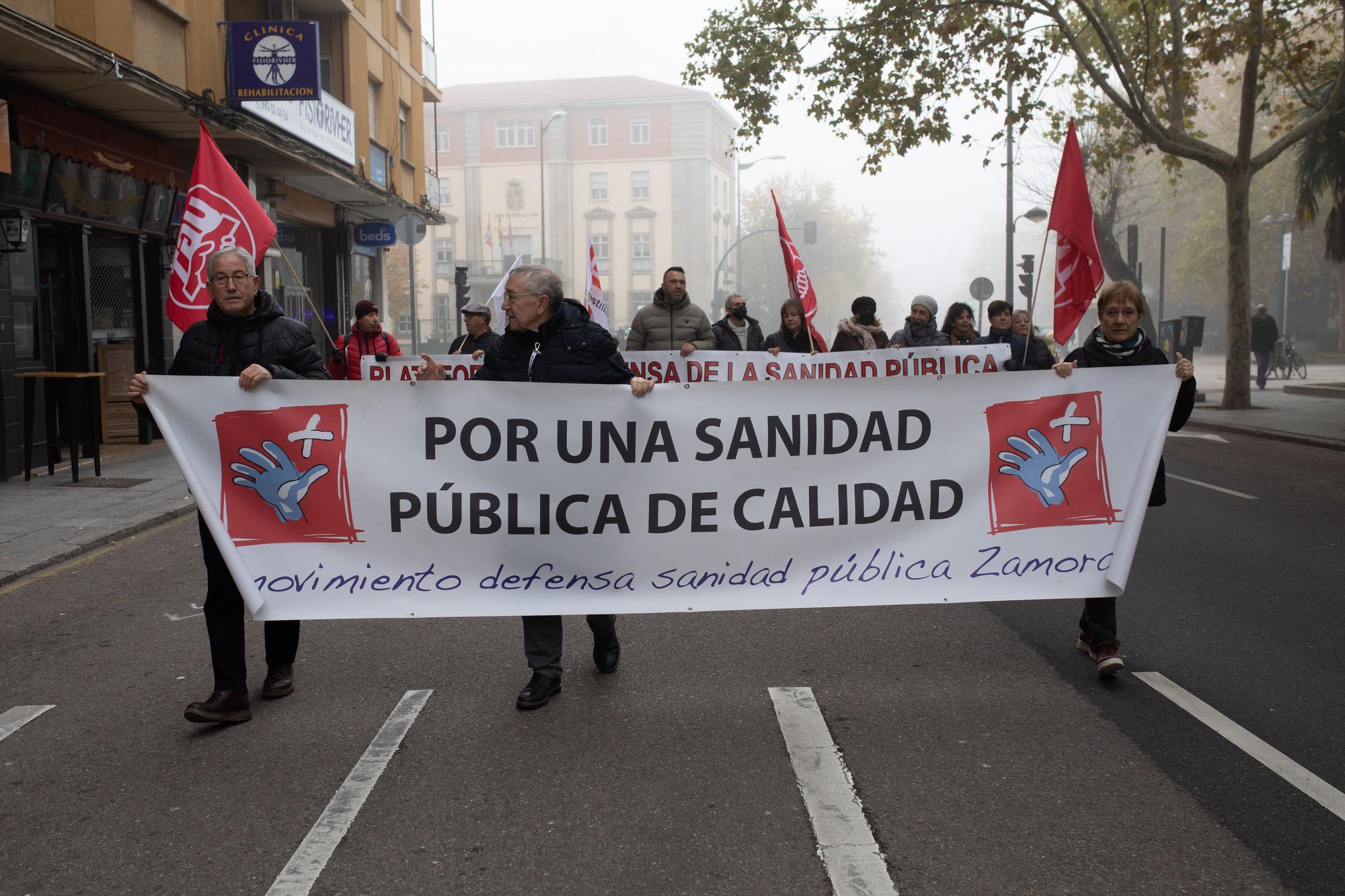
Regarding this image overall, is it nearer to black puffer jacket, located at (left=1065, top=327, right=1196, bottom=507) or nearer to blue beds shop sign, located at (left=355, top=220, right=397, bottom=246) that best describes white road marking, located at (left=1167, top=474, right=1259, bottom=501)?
black puffer jacket, located at (left=1065, top=327, right=1196, bottom=507)

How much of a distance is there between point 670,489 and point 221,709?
1.98 meters

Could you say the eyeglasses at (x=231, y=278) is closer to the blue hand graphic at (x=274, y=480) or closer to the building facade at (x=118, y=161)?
the blue hand graphic at (x=274, y=480)

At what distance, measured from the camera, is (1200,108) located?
63.5 meters

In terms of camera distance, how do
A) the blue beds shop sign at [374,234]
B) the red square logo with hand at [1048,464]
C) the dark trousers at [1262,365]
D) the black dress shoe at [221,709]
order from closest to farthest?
1. the black dress shoe at [221,709]
2. the red square logo with hand at [1048,464]
3. the blue beds shop sign at [374,234]
4. the dark trousers at [1262,365]

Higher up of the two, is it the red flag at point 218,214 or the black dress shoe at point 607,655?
the red flag at point 218,214

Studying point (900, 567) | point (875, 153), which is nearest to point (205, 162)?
point (900, 567)

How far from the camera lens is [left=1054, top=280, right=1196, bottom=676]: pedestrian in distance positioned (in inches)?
202

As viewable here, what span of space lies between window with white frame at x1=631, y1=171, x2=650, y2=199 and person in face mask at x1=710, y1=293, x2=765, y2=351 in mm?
75180

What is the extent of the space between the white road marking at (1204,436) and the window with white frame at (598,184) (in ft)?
231

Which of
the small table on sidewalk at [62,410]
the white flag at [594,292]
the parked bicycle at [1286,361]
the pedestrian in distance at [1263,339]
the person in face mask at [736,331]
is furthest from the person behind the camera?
the parked bicycle at [1286,361]

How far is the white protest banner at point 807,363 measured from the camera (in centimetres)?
1055

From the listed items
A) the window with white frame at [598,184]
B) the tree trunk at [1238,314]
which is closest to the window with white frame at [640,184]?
the window with white frame at [598,184]

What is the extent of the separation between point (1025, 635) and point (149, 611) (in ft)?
15.7

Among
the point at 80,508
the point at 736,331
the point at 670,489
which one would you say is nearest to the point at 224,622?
the point at 670,489
